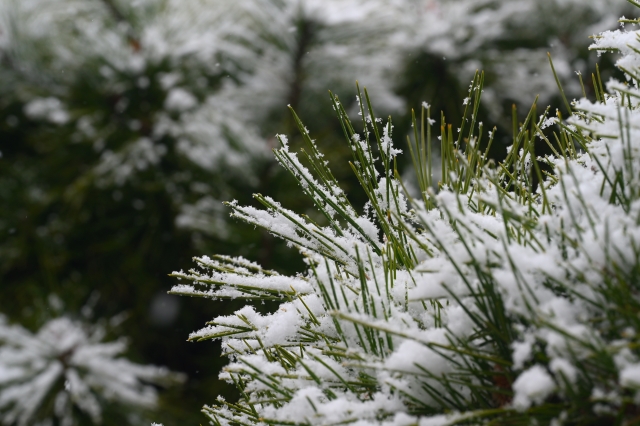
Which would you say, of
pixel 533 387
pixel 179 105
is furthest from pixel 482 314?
pixel 179 105

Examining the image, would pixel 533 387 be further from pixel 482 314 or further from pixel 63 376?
pixel 63 376

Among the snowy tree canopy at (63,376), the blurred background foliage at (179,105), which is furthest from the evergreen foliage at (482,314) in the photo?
the snowy tree canopy at (63,376)

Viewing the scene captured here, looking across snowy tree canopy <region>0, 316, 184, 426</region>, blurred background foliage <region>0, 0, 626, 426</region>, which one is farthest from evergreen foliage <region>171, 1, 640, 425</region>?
snowy tree canopy <region>0, 316, 184, 426</region>

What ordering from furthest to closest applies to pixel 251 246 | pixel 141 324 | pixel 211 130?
pixel 141 324 → pixel 211 130 → pixel 251 246

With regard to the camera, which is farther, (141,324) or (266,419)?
(141,324)

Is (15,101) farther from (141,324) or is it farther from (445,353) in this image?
(445,353)

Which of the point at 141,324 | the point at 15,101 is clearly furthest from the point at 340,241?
the point at 15,101

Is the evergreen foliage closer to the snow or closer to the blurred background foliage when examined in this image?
the snow

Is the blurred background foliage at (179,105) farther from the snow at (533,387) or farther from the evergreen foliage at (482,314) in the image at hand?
the snow at (533,387)
